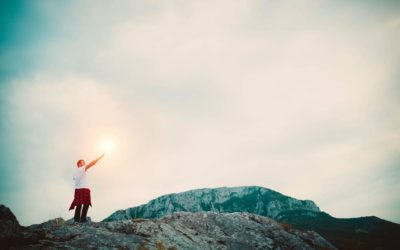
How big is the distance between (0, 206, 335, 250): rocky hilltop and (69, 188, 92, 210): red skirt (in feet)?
2.69

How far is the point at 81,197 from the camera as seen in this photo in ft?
34.1

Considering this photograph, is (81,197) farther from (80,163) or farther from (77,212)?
(80,163)

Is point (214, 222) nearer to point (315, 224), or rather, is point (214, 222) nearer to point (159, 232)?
point (159, 232)

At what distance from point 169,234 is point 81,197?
164 inches

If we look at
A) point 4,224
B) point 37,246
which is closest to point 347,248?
point 37,246

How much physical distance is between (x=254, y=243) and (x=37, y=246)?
7.39 metres

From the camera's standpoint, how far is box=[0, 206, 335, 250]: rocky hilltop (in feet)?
23.3

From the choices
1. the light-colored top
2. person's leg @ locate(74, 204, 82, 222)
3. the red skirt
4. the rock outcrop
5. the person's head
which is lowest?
the rock outcrop

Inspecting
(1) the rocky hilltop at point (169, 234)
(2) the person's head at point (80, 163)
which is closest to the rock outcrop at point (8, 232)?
(1) the rocky hilltop at point (169, 234)

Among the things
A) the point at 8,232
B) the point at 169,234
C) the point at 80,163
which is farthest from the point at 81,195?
the point at 169,234

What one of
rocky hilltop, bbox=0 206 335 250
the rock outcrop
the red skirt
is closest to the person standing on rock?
the red skirt

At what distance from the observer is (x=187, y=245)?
8.60 m

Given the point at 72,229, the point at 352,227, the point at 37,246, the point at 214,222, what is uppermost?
the point at 352,227

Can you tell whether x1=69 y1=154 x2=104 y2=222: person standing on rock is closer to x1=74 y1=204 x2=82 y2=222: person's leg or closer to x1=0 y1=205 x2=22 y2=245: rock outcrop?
x1=74 y1=204 x2=82 y2=222: person's leg
